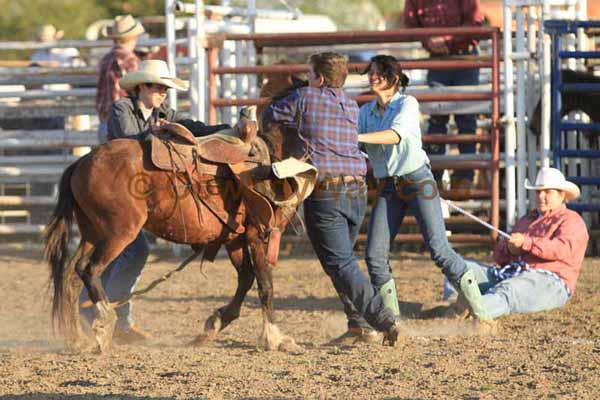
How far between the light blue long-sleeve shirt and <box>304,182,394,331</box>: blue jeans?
13.3 inches

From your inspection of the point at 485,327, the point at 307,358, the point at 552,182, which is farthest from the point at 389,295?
Result: the point at 552,182

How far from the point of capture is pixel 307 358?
596cm

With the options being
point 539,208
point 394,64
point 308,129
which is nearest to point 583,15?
point 539,208

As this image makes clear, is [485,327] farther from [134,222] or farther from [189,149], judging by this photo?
[134,222]

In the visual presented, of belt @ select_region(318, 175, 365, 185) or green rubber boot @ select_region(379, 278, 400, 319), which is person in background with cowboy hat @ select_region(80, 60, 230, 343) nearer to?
belt @ select_region(318, 175, 365, 185)

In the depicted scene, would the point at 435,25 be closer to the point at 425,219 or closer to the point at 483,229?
the point at 483,229

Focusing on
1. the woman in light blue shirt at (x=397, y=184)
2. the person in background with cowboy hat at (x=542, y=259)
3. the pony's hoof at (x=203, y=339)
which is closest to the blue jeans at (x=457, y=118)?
the person in background with cowboy hat at (x=542, y=259)

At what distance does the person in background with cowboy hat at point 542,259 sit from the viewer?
7.20 m

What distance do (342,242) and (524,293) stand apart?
149cm

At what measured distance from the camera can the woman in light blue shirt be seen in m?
6.61

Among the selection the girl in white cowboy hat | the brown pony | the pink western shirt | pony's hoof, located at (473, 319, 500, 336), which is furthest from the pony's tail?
the pink western shirt

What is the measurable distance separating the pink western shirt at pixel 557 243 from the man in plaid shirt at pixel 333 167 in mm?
1401

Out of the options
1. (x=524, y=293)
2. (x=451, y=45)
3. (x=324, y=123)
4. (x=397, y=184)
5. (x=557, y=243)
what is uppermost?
(x=451, y=45)

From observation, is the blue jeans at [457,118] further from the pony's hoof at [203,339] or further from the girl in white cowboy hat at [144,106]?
the pony's hoof at [203,339]
